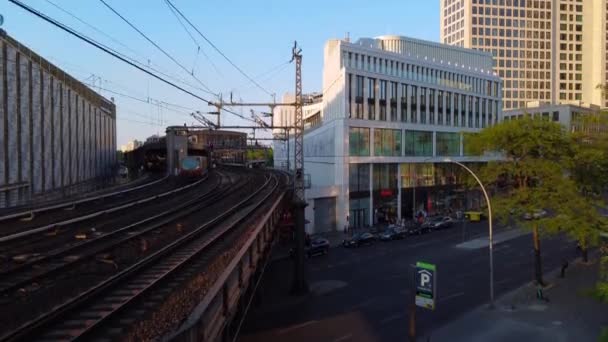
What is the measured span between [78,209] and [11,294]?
14.0 m

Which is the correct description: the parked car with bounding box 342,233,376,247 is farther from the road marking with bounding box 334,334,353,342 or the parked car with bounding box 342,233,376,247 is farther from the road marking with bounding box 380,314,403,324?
the road marking with bounding box 334,334,353,342

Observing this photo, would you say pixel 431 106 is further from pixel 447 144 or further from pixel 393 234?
pixel 393 234

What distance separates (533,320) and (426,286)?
1036 cm

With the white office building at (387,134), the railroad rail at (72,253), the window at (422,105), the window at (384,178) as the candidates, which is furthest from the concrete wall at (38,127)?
the window at (422,105)

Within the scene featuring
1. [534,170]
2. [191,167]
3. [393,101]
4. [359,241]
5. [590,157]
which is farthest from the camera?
[393,101]

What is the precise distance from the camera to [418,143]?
55562 millimetres

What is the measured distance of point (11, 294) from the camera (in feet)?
29.5

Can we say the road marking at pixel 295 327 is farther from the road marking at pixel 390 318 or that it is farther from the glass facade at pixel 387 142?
the glass facade at pixel 387 142

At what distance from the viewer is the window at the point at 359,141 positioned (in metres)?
48.0

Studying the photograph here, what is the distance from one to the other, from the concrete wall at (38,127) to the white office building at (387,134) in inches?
901

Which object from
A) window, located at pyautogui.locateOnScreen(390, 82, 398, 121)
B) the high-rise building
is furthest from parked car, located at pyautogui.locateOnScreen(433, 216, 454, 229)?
the high-rise building

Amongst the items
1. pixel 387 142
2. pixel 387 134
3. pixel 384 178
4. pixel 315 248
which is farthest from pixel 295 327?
pixel 387 134

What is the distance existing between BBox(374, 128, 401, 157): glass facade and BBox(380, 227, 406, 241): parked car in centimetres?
1094

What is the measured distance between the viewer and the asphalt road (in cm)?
1945
